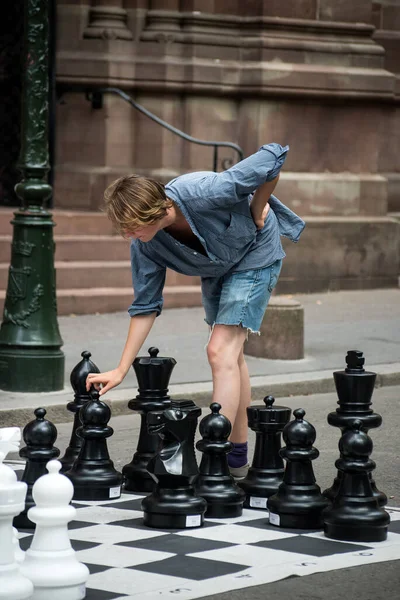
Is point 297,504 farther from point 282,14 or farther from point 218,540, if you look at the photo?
point 282,14

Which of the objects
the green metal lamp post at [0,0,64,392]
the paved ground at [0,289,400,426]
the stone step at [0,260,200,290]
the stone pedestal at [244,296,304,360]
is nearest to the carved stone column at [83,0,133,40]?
the stone step at [0,260,200,290]

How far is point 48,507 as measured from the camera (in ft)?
14.3

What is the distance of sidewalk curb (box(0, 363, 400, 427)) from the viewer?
331 inches

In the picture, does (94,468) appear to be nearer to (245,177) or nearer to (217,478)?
(217,478)

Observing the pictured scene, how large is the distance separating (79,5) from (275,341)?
17.7 feet

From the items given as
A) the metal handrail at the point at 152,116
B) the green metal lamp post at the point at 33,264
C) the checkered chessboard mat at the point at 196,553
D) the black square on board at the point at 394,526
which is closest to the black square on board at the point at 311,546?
the checkered chessboard mat at the point at 196,553

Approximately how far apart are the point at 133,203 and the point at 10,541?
178cm

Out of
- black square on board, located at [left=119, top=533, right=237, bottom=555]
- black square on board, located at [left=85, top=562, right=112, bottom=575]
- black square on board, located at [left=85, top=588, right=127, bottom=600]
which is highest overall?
black square on board, located at [left=119, top=533, right=237, bottom=555]

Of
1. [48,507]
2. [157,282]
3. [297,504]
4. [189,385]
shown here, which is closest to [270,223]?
[157,282]

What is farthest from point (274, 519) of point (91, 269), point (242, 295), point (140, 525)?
point (91, 269)

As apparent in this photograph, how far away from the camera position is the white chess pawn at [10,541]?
4078mm

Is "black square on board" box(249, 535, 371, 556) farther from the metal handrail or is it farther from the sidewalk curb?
the metal handrail

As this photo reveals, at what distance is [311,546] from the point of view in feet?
16.8

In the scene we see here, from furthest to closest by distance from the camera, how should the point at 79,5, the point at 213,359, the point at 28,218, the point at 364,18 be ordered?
the point at 364,18
the point at 79,5
the point at 28,218
the point at 213,359
